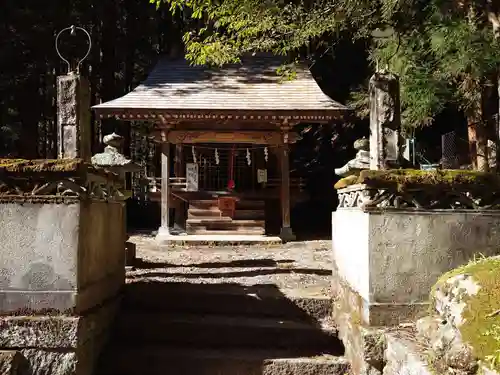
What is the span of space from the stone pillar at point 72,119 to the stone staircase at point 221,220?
8.93m

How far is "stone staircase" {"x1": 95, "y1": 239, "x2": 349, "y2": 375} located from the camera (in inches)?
181

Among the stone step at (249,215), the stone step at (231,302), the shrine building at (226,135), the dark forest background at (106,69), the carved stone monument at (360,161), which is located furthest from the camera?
the dark forest background at (106,69)

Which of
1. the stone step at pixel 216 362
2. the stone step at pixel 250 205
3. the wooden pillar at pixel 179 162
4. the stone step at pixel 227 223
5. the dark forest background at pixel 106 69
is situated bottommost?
the stone step at pixel 216 362

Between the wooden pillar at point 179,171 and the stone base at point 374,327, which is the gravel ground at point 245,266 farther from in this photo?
the wooden pillar at point 179,171

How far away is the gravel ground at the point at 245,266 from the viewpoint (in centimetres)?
660

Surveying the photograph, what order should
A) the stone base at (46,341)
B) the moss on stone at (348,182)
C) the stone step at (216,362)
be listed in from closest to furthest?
the stone base at (46,341) → the stone step at (216,362) → the moss on stone at (348,182)

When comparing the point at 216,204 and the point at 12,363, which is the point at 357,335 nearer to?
the point at 12,363

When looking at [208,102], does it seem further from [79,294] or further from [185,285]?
[79,294]

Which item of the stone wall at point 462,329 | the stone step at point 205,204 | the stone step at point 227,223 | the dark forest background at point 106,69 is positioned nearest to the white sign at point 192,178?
the stone step at point 205,204

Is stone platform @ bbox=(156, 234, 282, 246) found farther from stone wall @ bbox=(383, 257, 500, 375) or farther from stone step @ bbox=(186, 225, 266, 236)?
stone wall @ bbox=(383, 257, 500, 375)

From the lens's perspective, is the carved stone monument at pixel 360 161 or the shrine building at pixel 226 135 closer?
the carved stone monument at pixel 360 161

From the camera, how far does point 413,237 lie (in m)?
4.07

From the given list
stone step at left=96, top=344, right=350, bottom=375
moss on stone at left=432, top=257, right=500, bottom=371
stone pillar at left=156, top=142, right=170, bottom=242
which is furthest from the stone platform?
moss on stone at left=432, top=257, right=500, bottom=371

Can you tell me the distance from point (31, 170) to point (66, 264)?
83 centimetres
